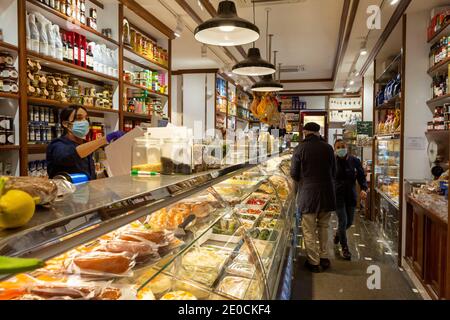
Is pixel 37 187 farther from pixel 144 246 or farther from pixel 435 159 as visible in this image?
pixel 435 159

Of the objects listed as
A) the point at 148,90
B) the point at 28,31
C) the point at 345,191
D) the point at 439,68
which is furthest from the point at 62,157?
the point at 439,68

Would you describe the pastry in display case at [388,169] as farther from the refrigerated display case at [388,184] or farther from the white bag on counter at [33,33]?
the white bag on counter at [33,33]

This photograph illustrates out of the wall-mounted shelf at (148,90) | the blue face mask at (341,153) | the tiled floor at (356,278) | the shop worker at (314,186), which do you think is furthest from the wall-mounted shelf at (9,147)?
the blue face mask at (341,153)

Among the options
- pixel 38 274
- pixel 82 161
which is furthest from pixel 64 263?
pixel 82 161

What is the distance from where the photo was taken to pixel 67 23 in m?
3.70

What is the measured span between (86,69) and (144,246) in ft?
10.3

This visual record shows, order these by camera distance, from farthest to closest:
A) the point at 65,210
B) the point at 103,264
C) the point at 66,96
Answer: the point at 66,96, the point at 103,264, the point at 65,210

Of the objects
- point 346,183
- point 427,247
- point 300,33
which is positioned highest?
point 300,33

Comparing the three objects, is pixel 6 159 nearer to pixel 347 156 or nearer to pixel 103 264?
→ pixel 103 264

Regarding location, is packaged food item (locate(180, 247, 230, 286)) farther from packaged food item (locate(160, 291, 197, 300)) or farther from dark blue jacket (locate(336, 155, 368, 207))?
dark blue jacket (locate(336, 155, 368, 207))

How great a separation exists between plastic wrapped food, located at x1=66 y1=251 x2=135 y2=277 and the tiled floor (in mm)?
2676

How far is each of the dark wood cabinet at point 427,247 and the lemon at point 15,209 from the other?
9.66 feet

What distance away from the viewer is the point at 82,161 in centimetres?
330
